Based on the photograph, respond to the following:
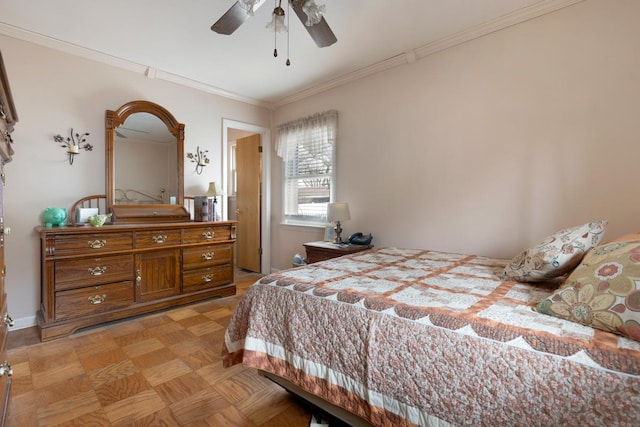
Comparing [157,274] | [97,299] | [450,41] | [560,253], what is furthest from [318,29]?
[97,299]

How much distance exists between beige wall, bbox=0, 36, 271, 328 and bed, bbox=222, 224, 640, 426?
2385 mm

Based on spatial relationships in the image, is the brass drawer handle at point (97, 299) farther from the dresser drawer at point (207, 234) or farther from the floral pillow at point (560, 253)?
Answer: the floral pillow at point (560, 253)

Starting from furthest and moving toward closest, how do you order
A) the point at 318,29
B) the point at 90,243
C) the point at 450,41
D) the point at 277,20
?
the point at 450,41
the point at 90,243
the point at 318,29
the point at 277,20

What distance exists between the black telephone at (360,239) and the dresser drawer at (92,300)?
226 centimetres

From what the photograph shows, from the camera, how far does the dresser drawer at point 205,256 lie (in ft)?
10.6

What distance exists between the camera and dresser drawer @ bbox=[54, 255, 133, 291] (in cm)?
245

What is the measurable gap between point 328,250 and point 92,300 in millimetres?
2210

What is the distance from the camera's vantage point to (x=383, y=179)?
3.25 m

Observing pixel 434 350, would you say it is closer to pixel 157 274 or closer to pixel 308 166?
pixel 157 274

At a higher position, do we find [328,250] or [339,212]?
[339,212]

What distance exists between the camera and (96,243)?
261cm

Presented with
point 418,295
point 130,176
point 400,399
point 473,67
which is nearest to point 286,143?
point 130,176

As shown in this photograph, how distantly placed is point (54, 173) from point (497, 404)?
3739 mm

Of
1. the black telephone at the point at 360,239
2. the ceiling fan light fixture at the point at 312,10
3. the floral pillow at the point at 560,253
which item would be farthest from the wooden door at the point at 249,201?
the floral pillow at the point at 560,253
